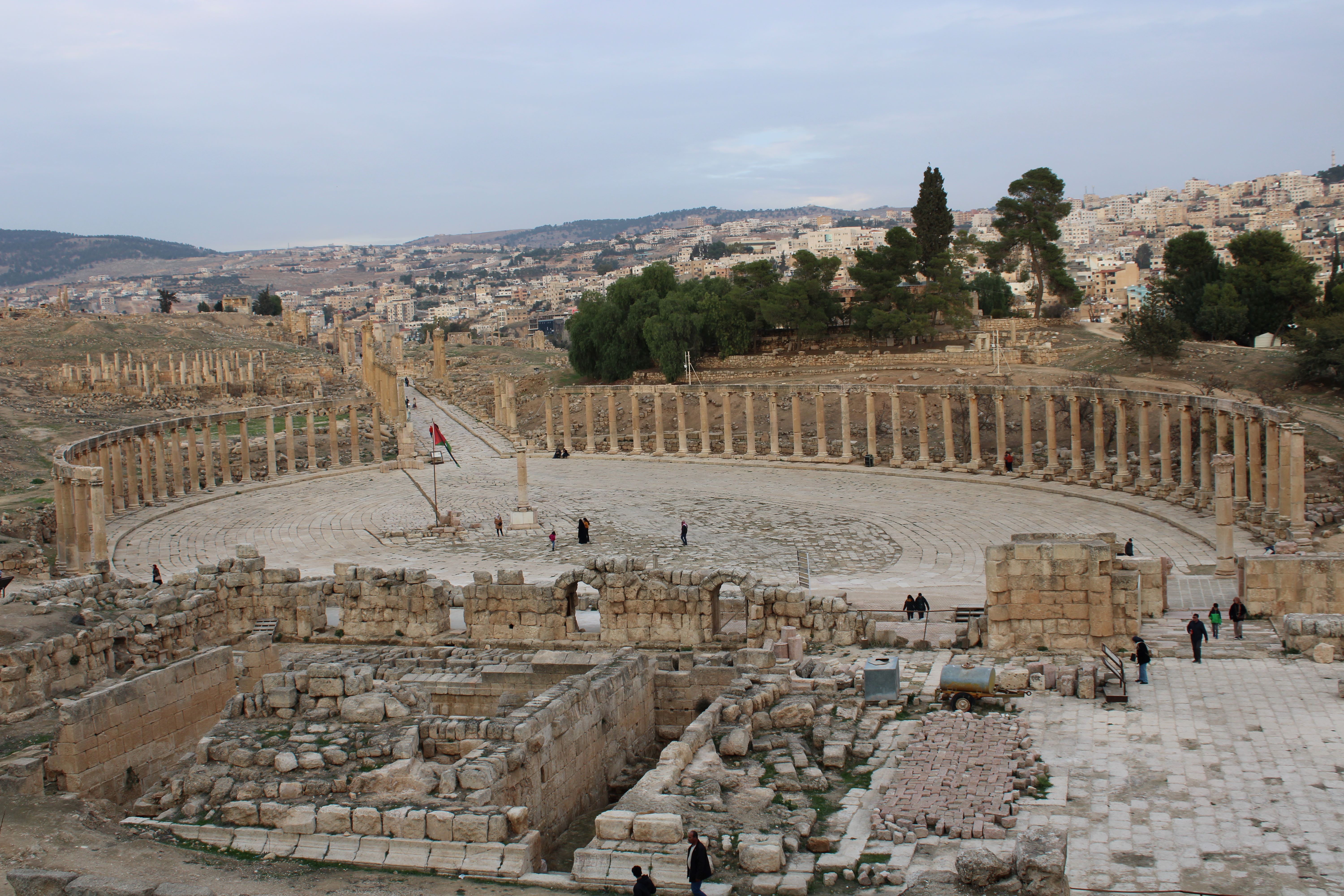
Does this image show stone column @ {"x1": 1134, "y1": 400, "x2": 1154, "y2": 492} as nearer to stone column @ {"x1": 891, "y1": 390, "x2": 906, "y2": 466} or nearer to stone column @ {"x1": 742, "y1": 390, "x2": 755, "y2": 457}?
stone column @ {"x1": 891, "y1": 390, "x2": 906, "y2": 466}

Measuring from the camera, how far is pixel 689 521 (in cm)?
3422

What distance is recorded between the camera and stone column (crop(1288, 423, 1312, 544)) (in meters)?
26.6

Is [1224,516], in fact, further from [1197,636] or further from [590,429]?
[590,429]

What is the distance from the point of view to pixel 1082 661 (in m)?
15.5

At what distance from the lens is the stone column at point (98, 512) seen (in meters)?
29.6

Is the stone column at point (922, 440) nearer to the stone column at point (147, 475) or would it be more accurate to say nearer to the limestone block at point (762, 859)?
the stone column at point (147, 475)

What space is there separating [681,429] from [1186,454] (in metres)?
21.1

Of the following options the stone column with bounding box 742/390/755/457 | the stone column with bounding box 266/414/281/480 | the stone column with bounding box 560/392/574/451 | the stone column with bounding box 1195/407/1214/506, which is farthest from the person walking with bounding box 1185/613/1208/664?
the stone column with bounding box 560/392/574/451

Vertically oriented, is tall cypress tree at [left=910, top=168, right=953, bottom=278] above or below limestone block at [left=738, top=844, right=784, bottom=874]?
above

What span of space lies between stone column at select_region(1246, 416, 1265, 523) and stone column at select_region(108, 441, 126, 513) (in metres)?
33.9

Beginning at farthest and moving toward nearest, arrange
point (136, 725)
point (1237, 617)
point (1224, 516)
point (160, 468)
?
point (160, 468) < point (1224, 516) < point (1237, 617) < point (136, 725)

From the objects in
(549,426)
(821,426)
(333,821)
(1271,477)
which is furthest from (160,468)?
(1271,477)

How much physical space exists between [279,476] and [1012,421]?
3005cm

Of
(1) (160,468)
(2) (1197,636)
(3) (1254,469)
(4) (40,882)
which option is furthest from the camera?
(1) (160,468)
